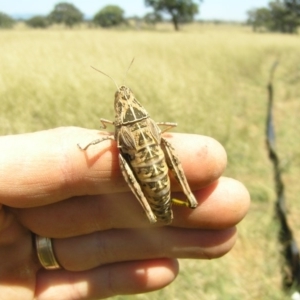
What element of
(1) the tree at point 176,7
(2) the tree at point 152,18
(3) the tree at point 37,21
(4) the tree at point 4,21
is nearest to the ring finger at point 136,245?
(4) the tree at point 4,21

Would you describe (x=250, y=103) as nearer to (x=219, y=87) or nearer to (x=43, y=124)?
(x=219, y=87)

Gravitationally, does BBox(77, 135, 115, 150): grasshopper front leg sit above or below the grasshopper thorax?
below

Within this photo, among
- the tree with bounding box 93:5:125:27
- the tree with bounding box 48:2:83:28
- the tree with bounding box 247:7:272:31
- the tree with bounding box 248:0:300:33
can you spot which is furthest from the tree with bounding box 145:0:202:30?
the tree with bounding box 48:2:83:28

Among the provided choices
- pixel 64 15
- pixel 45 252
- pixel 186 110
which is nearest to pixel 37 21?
pixel 64 15

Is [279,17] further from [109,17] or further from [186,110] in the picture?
[186,110]

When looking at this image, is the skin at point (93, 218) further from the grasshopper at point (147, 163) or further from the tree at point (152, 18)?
the tree at point (152, 18)

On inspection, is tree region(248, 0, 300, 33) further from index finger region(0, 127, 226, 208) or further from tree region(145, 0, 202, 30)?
index finger region(0, 127, 226, 208)
